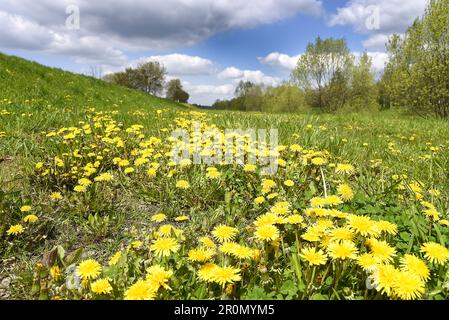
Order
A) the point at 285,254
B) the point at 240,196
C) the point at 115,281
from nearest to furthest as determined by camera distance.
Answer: the point at 115,281
the point at 285,254
the point at 240,196

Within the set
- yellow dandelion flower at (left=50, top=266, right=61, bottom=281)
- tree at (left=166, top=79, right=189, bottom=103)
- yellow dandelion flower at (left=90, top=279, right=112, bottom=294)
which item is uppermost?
tree at (left=166, top=79, right=189, bottom=103)

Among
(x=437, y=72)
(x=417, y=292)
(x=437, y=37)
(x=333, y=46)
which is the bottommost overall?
(x=417, y=292)

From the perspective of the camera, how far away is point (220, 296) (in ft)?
5.97

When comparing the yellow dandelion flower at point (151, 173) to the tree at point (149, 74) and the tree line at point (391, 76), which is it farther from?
the tree at point (149, 74)

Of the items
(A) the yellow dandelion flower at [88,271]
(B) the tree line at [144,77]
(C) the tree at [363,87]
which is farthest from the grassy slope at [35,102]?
(B) the tree line at [144,77]

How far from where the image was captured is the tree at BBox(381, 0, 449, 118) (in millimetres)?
17047

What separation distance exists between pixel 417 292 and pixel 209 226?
71.4 inches

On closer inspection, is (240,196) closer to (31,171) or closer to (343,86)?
(31,171)

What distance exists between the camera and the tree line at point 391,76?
17344 mm

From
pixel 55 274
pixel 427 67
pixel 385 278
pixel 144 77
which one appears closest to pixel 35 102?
pixel 55 274

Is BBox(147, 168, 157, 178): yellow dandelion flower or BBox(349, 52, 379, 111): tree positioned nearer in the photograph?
BBox(147, 168, 157, 178): yellow dandelion flower

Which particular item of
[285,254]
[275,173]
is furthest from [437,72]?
[285,254]

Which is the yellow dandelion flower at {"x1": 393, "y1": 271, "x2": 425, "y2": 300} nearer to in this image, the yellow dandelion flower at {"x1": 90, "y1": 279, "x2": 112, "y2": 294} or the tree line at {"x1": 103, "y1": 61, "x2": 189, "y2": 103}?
the yellow dandelion flower at {"x1": 90, "y1": 279, "x2": 112, "y2": 294}

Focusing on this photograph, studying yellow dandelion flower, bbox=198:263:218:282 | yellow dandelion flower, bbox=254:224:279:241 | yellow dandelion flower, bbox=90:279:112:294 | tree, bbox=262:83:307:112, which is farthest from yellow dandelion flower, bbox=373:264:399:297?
tree, bbox=262:83:307:112
